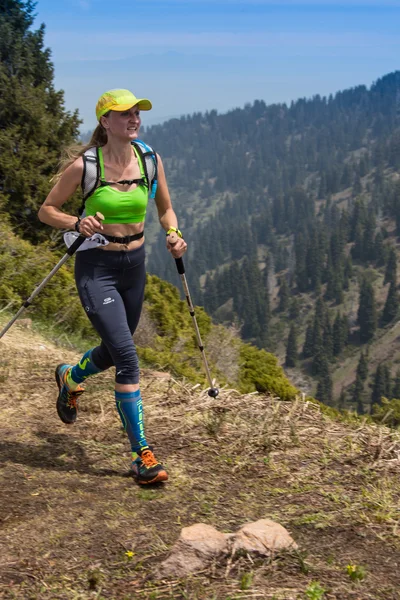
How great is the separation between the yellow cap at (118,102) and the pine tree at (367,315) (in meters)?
179

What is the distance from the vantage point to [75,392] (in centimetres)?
571

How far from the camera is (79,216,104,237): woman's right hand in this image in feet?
15.3

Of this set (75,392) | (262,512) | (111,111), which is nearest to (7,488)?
(75,392)

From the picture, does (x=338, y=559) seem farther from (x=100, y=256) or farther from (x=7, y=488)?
(x=100, y=256)

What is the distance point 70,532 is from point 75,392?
200 cm

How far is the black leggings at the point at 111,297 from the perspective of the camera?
491cm

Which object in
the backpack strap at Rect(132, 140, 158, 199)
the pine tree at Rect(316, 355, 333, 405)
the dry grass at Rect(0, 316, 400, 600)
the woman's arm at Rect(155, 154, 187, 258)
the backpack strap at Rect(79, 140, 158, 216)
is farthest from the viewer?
the pine tree at Rect(316, 355, 333, 405)

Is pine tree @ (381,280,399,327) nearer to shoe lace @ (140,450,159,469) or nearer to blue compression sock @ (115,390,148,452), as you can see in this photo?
blue compression sock @ (115,390,148,452)

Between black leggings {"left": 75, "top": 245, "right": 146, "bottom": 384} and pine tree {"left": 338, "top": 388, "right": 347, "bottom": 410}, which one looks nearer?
black leggings {"left": 75, "top": 245, "right": 146, "bottom": 384}

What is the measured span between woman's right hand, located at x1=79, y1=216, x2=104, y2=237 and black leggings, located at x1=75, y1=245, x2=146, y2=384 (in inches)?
10.9

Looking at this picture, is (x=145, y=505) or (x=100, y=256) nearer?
(x=145, y=505)

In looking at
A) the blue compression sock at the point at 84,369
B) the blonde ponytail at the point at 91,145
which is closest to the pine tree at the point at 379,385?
the blue compression sock at the point at 84,369

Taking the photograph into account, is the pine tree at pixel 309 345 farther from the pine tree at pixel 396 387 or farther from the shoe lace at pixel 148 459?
the shoe lace at pixel 148 459

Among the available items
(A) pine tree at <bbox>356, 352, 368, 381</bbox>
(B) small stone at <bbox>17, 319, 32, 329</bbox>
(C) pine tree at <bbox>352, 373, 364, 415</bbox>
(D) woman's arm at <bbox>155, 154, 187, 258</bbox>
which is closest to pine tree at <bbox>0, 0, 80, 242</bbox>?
(B) small stone at <bbox>17, 319, 32, 329</bbox>
